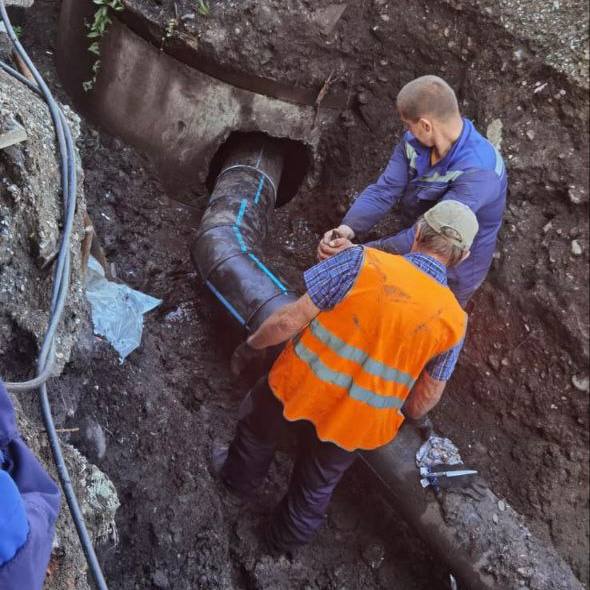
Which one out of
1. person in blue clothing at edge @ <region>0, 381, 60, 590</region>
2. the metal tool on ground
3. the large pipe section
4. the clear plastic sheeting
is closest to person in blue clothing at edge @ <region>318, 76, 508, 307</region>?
the large pipe section

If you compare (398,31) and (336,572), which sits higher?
(398,31)

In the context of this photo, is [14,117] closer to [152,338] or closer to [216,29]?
[152,338]

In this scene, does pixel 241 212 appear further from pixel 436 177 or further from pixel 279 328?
pixel 279 328

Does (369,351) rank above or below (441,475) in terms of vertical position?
above

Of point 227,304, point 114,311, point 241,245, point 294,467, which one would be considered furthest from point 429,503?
point 114,311

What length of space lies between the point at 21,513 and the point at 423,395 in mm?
1950

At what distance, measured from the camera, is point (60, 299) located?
7.70 ft

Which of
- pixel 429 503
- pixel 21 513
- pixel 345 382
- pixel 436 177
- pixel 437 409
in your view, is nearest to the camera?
pixel 21 513

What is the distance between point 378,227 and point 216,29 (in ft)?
6.20

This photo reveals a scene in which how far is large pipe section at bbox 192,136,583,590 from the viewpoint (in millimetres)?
3148

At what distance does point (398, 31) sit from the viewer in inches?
185

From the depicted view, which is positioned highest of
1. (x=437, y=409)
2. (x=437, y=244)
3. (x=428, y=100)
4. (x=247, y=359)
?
(x=428, y=100)

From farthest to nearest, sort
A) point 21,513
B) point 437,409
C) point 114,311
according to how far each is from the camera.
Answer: point 437,409
point 114,311
point 21,513

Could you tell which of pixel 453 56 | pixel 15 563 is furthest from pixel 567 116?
pixel 15 563
